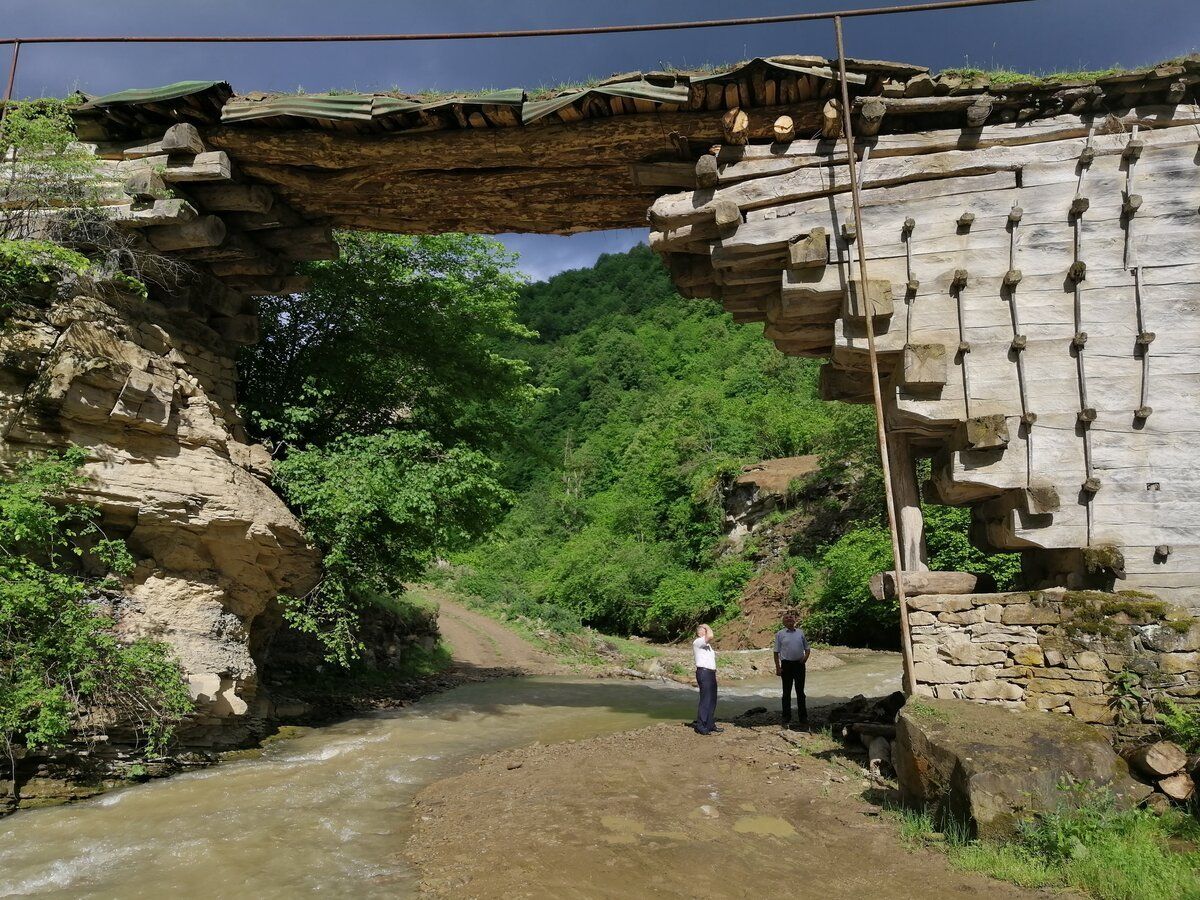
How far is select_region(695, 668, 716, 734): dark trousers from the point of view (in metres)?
8.94

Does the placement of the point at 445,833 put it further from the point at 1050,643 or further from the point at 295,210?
the point at 295,210

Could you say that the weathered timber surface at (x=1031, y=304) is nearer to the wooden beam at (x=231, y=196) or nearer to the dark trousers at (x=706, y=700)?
the dark trousers at (x=706, y=700)

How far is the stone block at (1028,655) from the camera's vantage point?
677cm

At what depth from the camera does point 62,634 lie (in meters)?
7.61

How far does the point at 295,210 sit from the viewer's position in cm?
1020

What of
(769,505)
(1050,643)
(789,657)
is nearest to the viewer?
(1050,643)

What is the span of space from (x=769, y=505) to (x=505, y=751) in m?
20.3

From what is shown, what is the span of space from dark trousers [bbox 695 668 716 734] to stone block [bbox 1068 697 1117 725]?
3.65 metres

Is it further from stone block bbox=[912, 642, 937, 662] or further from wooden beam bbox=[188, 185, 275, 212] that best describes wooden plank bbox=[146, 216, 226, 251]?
stone block bbox=[912, 642, 937, 662]

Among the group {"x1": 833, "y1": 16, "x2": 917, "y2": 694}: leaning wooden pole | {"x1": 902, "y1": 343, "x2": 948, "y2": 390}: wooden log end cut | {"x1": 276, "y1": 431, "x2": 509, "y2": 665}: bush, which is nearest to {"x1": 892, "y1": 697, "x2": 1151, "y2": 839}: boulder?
{"x1": 833, "y1": 16, "x2": 917, "y2": 694}: leaning wooden pole

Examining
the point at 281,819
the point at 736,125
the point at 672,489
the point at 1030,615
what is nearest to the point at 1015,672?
the point at 1030,615

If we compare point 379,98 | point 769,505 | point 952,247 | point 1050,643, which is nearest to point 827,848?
point 1050,643

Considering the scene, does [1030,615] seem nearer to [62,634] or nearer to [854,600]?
[62,634]

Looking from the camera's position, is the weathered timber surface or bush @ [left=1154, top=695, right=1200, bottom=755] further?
the weathered timber surface
